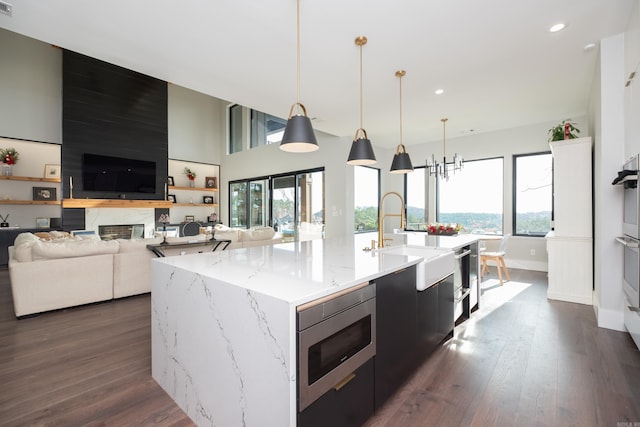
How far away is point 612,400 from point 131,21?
14.4 feet

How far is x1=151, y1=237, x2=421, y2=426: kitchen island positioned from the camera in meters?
1.15

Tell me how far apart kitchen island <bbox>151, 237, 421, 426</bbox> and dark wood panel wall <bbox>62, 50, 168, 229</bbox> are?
6061 mm

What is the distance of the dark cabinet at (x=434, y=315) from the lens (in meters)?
2.08

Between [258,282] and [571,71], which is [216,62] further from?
[571,71]

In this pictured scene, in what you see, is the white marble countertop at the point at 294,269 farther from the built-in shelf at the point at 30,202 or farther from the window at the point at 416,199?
the built-in shelf at the point at 30,202

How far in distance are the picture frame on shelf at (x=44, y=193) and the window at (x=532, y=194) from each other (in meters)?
9.76

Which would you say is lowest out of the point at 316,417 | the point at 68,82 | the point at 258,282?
the point at 316,417

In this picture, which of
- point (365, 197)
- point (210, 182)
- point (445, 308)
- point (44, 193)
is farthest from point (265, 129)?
point (445, 308)

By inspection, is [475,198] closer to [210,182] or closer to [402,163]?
[402,163]

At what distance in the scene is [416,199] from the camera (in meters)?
7.35

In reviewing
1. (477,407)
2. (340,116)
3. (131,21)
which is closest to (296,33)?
(131,21)

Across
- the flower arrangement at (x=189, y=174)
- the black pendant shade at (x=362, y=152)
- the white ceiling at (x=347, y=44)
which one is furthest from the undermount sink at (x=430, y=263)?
the flower arrangement at (x=189, y=174)

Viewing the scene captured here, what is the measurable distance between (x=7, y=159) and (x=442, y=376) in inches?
330

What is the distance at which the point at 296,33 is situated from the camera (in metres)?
2.69
